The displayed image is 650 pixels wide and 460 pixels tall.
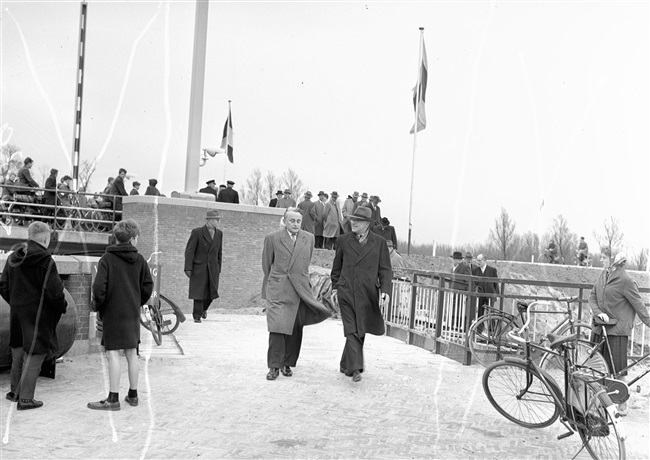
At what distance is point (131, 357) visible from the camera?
261 inches

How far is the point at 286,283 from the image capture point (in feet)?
27.6

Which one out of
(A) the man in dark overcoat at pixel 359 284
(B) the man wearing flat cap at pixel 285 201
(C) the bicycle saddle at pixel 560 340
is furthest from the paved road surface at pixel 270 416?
(B) the man wearing flat cap at pixel 285 201

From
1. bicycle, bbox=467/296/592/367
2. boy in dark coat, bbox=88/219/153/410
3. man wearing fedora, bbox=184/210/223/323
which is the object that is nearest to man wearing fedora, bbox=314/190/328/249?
man wearing fedora, bbox=184/210/223/323

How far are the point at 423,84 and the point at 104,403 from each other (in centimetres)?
1836

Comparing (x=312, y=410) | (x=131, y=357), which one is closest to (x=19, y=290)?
(x=131, y=357)

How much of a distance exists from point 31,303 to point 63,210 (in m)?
14.5

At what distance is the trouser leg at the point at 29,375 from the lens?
6.40 m

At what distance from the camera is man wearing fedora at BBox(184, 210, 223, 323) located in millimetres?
12938

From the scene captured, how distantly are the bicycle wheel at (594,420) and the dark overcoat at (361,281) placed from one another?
2736 millimetres

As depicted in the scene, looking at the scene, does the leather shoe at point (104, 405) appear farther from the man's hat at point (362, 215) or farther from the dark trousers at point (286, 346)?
the man's hat at point (362, 215)

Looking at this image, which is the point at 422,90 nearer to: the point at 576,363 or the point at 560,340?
the point at 576,363

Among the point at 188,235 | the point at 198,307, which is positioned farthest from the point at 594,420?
the point at 188,235

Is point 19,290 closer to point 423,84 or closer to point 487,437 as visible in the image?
point 487,437

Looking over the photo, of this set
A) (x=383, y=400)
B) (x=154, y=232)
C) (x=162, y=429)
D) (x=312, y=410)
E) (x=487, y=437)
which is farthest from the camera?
(x=154, y=232)
